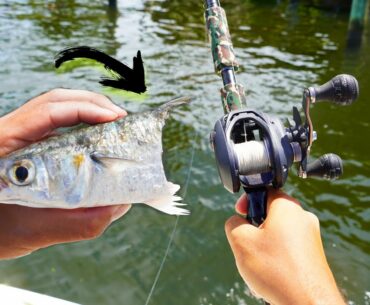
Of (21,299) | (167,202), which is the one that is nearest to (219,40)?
(167,202)

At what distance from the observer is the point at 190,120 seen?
8.22 meters

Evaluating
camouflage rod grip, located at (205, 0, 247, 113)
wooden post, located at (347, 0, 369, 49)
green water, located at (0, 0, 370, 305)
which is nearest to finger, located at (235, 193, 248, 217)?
camouflage rod grip, located at (205, 0, 247, 113)

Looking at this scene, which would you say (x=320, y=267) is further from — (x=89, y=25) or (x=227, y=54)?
(x=89, y=25)

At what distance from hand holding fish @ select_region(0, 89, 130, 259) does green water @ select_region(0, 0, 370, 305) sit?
6.93ft

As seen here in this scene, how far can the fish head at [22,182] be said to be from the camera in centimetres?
178

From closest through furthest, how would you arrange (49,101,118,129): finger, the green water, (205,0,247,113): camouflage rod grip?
(49,101,118,129): finger
(205,0,247,113): camouflage rod grip
the green water

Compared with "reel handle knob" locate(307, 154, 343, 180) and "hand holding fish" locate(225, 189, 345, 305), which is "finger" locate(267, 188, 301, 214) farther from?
"reel handle knob" locate(307, 154, 343, 180)

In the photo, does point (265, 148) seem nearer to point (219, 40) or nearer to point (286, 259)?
point (286, 259)

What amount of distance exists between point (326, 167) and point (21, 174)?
131 centimetres

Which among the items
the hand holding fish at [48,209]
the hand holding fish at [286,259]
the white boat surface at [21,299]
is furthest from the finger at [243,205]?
the white boat surface at [21,299]

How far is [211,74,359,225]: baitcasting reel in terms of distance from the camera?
200cm

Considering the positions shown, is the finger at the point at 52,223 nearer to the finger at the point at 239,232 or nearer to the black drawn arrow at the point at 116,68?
the finger at the point at 239,232

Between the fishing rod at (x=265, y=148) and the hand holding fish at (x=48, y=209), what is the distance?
49 cm

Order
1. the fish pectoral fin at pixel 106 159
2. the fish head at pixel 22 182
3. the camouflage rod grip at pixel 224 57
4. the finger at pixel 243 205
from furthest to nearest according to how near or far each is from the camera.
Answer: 1. the camouflage rod grip at pixel 224 57
2. the finger at pixel 243 205
3. the fish pectoral fin at pixel 106 159
4. the fish head at pixel 22 182
